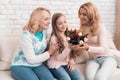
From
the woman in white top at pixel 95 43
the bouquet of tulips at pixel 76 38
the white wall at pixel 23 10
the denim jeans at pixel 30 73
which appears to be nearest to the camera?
the denim jeans at pixel 30 73

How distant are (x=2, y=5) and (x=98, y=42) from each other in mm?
1081

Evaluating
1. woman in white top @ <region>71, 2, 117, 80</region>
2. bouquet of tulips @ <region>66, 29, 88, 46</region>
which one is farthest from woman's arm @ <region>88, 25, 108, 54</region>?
bouquet of tulips @ <region>66, 29, 88, 46</region>

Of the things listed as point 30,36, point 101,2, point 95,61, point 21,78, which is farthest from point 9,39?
point 101,2

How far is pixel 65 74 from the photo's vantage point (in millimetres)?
2146

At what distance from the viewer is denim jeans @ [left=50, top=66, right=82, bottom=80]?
6.98ft

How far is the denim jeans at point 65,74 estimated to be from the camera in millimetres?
2127

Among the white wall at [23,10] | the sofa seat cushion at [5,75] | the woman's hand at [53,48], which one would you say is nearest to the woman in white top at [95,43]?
the woman's hand at [53,48]

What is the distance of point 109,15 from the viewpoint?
322cm

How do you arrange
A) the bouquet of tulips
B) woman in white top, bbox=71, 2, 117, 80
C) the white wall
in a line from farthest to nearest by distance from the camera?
the white wall, woman in white top, bbox=71, 2, 117, 80, the bouquet of tulips

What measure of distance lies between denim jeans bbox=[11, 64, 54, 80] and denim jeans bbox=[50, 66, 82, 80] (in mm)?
71

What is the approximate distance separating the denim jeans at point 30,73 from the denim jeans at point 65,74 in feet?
0.23

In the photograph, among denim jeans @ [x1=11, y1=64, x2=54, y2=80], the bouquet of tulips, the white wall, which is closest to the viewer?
denim jeans @ [x1=11, y1=64, x2=54, y2=80]

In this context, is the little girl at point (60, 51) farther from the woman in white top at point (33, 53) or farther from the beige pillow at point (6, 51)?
the beige pillow at point (6, 51)

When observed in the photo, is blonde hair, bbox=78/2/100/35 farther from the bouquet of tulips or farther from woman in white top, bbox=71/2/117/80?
the bouquet of tulips
